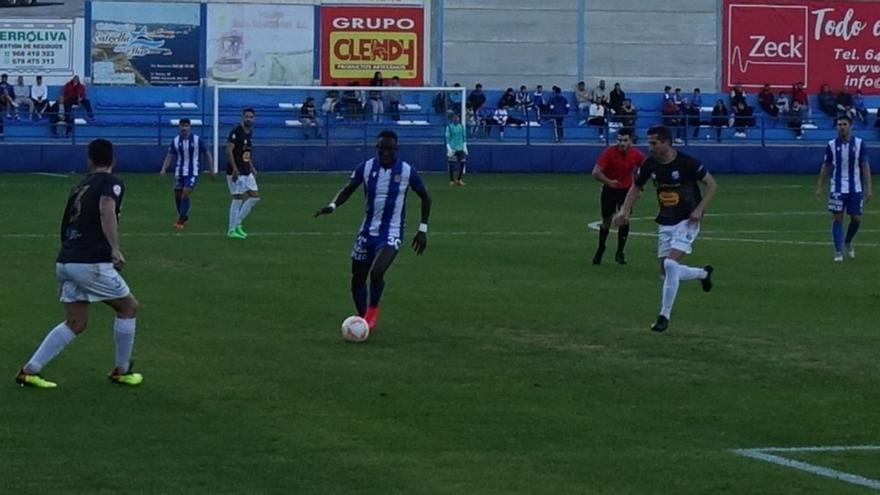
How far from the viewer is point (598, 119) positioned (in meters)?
56.6

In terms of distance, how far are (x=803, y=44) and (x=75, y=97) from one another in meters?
26.4

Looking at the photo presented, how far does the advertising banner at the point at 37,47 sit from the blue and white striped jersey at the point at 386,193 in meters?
42.9

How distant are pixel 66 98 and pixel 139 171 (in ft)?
14.1

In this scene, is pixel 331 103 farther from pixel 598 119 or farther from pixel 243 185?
pixel 243 185

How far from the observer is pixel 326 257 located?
24875 millimetres

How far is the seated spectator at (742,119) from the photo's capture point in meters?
56.9

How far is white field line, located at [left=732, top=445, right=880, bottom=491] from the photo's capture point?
9909mm

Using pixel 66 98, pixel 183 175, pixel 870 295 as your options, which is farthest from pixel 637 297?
pixel 66 98

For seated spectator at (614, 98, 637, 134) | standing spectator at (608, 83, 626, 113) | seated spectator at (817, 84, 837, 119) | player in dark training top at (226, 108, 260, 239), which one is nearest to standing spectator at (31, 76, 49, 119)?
seated spectator at (614, 98, 637, 134)

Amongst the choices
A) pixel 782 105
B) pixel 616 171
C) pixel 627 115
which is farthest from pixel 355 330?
pixel 782 105

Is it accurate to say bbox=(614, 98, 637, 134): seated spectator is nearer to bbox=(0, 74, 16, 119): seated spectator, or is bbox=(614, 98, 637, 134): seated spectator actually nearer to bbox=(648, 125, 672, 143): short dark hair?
bbox=(0, 74, 16, 119): seated spectator

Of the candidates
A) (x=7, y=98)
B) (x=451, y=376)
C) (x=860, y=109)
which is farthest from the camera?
(x=860, y=109)

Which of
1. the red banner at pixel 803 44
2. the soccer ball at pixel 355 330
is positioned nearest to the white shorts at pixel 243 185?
the soccer ball at pixel 355 330

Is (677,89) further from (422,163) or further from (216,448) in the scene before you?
(216,448)
